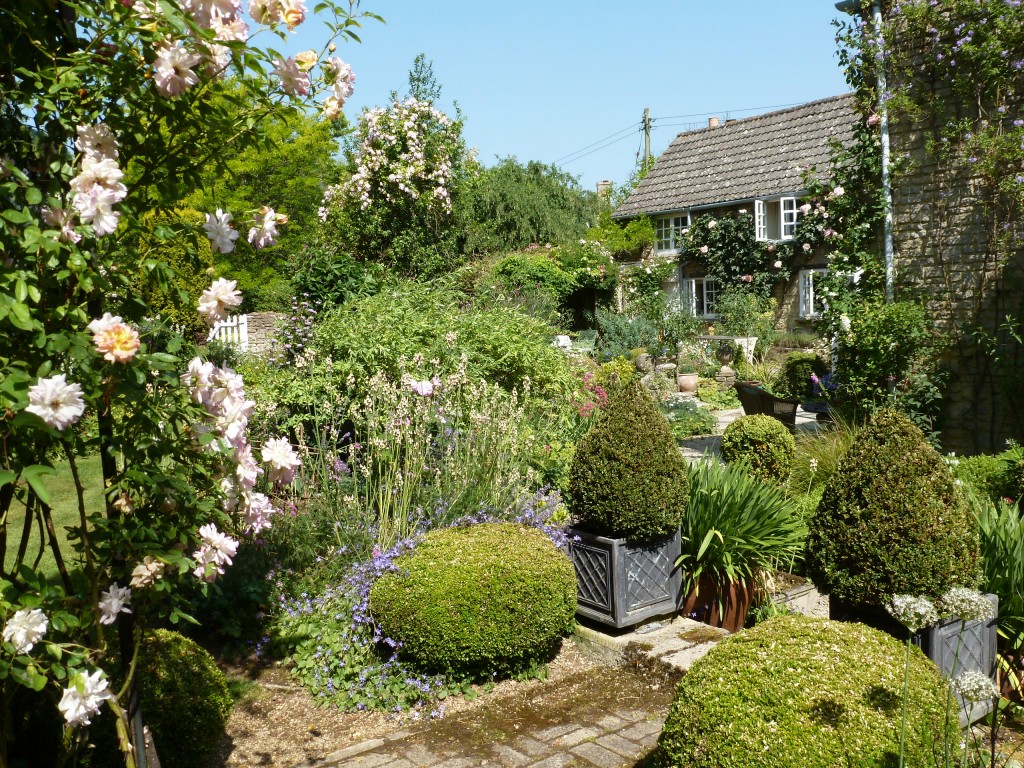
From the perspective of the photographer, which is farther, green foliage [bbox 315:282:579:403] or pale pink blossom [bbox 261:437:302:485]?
green foliage [bbox 315:282:579:403]

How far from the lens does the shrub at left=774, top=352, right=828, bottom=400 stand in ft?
44.2

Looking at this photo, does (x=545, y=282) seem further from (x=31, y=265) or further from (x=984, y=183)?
(x=31, y=265)

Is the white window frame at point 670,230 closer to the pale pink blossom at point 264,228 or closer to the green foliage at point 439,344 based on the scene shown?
the green foliage at point 439,344

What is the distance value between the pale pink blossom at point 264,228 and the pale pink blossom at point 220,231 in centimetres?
14

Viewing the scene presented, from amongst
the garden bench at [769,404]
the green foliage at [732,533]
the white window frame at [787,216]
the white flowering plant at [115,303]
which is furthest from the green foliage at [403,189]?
the white flowering plant at [115,303]

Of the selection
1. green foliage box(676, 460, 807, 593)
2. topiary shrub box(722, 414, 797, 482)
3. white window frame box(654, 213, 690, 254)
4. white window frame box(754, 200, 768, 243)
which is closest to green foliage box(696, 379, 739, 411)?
white window frame box(754, 200, 768, 243)

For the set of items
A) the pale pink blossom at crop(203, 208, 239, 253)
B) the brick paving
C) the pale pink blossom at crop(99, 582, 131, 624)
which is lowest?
the brick paving

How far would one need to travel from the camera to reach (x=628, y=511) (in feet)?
14.9

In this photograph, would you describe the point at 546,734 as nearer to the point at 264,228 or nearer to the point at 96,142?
the point at 264,228

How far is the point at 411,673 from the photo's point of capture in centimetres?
425

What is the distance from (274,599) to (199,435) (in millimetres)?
2776

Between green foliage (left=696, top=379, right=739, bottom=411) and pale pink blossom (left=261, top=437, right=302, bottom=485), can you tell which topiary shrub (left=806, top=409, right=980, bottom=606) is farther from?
green foliage (left=696, top=379, right=739, bottom=411)

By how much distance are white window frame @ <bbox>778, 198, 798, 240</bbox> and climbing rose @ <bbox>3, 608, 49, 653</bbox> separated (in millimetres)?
19850

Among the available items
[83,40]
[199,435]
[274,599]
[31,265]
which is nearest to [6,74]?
[83,40]
